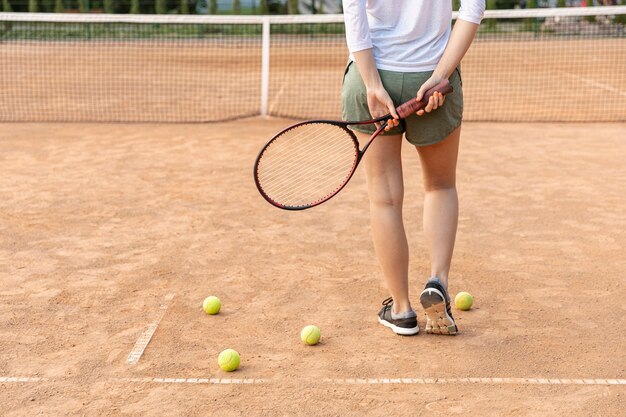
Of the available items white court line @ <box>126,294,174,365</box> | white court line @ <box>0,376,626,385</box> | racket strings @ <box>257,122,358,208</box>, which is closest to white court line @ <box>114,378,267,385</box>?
white court line @ <box>0,376,626,385</box>

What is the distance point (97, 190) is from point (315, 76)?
7944 millimetres

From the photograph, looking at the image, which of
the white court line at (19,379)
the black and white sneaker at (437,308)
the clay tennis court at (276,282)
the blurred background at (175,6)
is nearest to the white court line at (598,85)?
the clay tennis court at (276,282)

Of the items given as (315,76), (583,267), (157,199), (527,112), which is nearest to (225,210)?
(157,199)

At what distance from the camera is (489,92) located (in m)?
11.6

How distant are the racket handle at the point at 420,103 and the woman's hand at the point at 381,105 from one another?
28 millimetres

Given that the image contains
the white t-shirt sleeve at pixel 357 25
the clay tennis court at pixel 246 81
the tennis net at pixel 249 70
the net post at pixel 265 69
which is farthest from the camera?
the clay tennis court at pixel 246 81

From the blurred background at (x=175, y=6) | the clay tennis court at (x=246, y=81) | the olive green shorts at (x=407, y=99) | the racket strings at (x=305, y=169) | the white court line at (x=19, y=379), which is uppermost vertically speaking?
the blurred background at (x=175, y=6)

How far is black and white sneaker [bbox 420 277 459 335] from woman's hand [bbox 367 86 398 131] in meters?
0.64

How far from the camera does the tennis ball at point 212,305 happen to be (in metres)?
3.82

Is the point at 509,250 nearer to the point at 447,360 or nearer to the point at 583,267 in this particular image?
the point at 583,267

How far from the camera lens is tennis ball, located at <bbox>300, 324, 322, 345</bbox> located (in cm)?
349

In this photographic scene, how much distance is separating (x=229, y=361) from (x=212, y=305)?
0.61m

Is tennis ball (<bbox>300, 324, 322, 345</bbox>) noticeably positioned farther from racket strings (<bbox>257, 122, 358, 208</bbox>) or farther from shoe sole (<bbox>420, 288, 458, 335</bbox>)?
racket strings (<bbox>257, 122, 358, 208</bbox>)

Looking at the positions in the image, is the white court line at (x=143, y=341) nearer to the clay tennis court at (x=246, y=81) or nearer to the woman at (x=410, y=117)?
the woman at (x=410, y=117)
